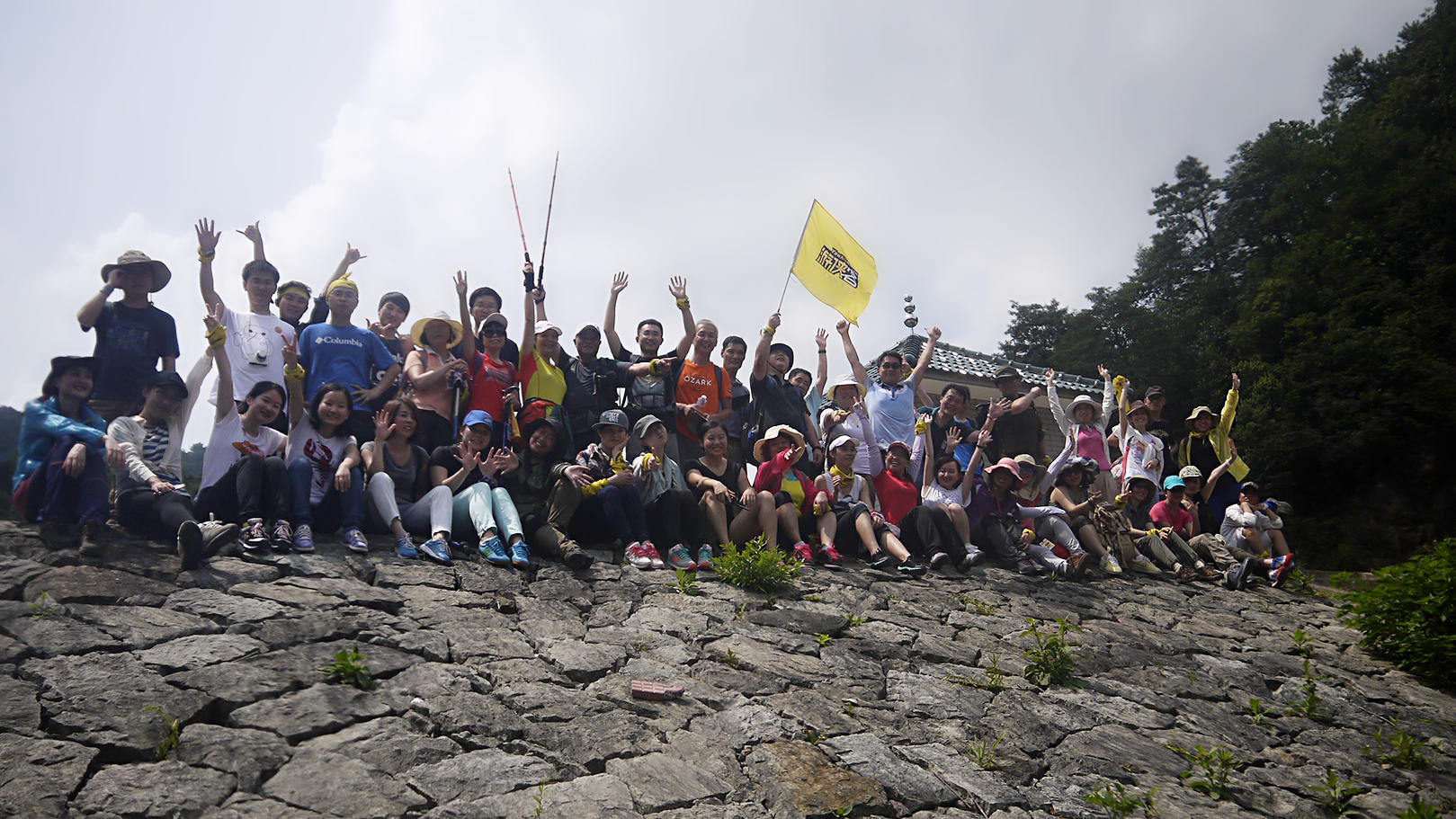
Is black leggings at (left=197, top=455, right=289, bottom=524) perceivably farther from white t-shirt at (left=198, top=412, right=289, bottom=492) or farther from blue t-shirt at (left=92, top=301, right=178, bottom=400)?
blue t-shirt at (left=92, top=301, right=178, bottom=400)

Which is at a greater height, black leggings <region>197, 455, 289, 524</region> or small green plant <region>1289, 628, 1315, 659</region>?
black leggings <region>197, 455, 289, 524</region>

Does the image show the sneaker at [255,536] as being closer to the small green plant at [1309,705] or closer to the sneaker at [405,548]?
the sneaker at [405,548]

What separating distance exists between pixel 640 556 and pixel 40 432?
455 centimetres

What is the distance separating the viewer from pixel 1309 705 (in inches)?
268

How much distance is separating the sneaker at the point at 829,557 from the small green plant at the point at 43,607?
19.4 feet

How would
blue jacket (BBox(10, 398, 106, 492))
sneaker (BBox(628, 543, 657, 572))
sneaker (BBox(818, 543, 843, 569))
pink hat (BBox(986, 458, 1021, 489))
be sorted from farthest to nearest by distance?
pink hat (BBox(986, 458, 1021, 489)) < sneaker (BBox(818, 543, 843, 569)) < sneaker (BBox(628, 543, 657, 572)) < blue jacket (BBox(10, 398, 106, 492))

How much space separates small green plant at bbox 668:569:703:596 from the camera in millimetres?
6946

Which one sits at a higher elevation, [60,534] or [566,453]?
[566,453]

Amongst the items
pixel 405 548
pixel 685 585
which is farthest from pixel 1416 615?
pixel 405 548

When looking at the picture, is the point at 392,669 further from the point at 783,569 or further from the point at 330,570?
the point at 783,569

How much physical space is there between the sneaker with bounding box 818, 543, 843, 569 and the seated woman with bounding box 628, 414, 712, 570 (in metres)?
1.25

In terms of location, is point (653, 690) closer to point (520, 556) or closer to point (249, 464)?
point (520, 556)

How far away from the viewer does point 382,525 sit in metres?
7.14

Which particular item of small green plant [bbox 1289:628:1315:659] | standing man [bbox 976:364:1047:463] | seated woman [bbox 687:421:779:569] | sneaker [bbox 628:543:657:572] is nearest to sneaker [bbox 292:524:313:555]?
sneaker [bbox 628:543:657:572]
